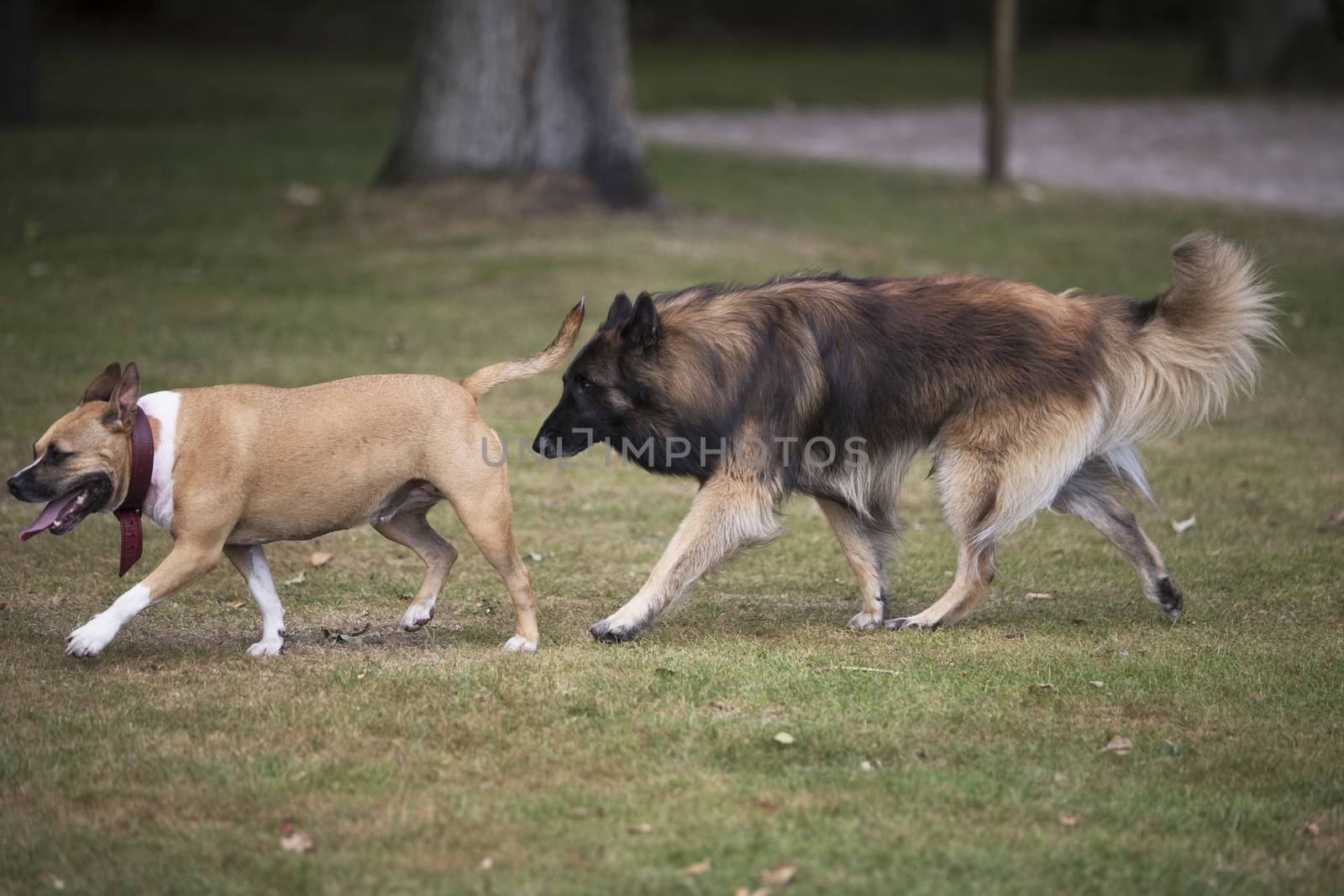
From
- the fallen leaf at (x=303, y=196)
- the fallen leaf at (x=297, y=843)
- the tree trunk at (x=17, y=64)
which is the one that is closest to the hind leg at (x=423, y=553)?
the fallen leaf at (x=297, y=843)

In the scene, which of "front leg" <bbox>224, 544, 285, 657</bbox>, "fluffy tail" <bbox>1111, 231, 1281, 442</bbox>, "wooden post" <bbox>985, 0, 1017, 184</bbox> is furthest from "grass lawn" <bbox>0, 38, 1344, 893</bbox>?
"wooden post" <bbox>985, 0, 1017, 184</bbox>

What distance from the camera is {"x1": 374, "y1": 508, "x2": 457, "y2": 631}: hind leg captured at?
674cm

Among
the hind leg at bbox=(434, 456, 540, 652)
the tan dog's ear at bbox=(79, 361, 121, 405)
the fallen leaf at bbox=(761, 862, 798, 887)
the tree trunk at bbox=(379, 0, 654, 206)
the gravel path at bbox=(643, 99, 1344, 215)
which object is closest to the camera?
the fallen leaf at bbox=(761, 862, 798, 887)

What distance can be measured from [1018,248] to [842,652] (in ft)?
36.6

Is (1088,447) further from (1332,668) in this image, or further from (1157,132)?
(1157,132)

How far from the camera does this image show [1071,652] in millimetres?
6449

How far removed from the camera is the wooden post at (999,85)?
18.4 meters

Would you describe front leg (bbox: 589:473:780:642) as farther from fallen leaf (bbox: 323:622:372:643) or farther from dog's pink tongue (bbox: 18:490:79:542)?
dog's pink tongue (bbox: 18:490:79:542)

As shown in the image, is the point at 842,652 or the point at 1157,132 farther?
the point at 1157,132

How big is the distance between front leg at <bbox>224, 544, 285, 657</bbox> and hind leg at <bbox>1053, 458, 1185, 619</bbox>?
146 inches

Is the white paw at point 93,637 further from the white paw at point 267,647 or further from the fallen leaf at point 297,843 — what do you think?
the fallen leaf at point 297,843

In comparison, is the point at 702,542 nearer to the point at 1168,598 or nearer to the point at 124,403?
the point at 1168,598

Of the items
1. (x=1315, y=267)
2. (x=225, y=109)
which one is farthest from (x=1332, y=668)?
(x=225, y=109)

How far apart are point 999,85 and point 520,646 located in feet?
46.7
